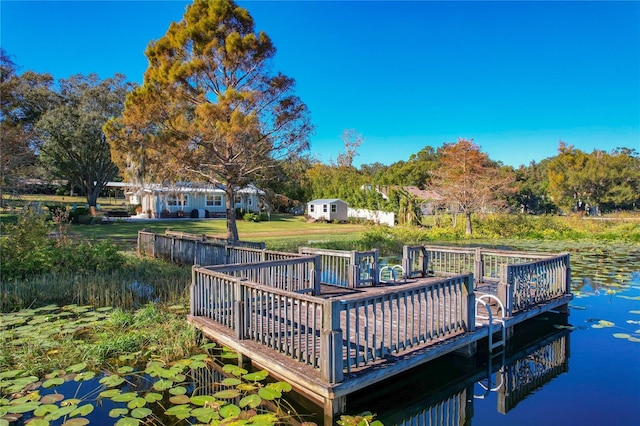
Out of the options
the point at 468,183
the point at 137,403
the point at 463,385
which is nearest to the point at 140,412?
the point at 137,403

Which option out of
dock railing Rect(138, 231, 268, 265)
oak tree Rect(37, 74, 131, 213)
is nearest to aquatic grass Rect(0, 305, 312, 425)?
dock railing Rect(138, 231, 268, 265)

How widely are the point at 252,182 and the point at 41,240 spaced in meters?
8.99

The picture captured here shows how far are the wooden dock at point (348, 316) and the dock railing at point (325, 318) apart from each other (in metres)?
0.01

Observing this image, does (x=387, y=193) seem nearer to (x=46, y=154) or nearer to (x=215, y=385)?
(x=46, y=154)

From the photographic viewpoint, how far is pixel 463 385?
17.2 feet

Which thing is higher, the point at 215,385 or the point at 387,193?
the point at 387,193

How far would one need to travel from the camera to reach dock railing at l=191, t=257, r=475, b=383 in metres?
4.09

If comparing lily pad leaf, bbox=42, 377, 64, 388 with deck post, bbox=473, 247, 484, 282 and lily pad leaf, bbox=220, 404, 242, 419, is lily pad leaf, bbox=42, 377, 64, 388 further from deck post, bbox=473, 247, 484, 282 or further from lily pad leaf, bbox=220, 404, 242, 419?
deck post, bbox=473, 247, 484, 282

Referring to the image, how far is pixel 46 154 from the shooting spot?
3100 cm

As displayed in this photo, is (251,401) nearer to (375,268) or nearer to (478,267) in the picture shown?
(375,268)

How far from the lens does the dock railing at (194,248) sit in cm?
959

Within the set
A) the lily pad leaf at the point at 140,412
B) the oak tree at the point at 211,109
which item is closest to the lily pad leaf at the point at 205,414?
the lily pad leaf at the point at 140,412


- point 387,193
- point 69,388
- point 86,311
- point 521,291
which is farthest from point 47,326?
point 387,193

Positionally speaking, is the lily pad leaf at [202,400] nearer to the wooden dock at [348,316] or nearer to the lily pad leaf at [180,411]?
the lily pad leaf at [180,411]
